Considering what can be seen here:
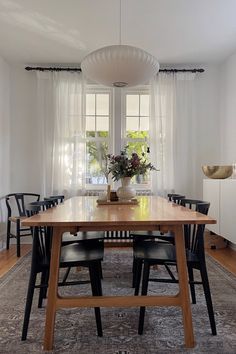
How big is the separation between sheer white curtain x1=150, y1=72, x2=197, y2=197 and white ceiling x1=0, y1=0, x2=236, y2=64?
390 mm

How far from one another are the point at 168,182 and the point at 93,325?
9.44ft

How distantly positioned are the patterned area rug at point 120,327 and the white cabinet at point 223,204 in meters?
0.92

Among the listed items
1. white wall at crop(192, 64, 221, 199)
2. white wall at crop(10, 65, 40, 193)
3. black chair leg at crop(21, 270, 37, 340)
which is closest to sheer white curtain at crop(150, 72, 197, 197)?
white wall at crop(192, 64, 221, 199)

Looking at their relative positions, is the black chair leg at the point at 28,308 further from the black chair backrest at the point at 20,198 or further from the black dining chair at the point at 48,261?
the black chair backrest at the point at 20,198

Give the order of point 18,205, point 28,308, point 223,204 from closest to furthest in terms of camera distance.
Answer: point 28,308
point 223,204
point 18,205

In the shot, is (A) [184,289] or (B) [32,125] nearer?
(A) [184,289]

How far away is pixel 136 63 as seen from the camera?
2.23 meters

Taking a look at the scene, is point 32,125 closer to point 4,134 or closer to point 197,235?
point 4,134

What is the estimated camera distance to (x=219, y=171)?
13.0 ft

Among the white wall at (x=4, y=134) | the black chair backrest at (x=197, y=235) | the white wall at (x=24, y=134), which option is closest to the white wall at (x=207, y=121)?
the black chair backrest at (x=197, y=235)

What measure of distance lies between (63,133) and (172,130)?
65.9 inches

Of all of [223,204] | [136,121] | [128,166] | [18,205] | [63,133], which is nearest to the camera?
[128,166]

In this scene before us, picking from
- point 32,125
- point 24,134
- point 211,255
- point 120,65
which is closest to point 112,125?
point 32,125

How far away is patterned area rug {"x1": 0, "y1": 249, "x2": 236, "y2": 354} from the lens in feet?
5.70
